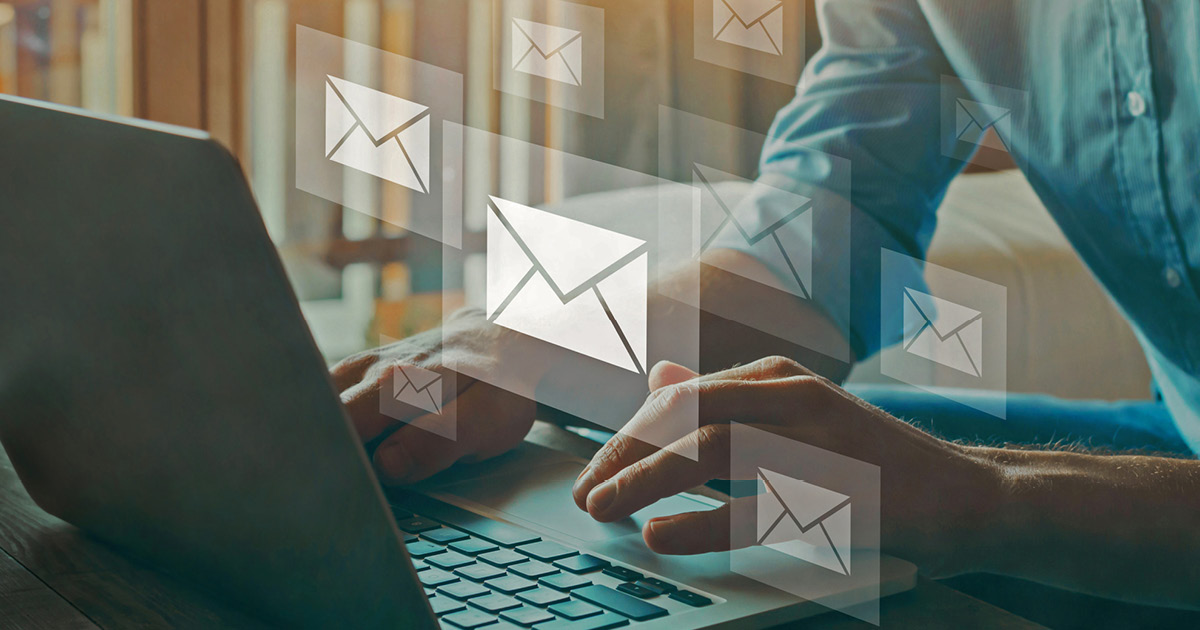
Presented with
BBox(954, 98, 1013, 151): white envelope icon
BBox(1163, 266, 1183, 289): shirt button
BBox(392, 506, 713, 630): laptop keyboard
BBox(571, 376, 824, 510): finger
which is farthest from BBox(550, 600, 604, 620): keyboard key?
BBox(954, 98, 1013, 151): white envelope icon

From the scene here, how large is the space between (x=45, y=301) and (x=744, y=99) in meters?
3.09

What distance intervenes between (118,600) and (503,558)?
0.15 m

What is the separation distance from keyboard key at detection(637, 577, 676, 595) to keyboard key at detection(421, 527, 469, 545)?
96 millimetres

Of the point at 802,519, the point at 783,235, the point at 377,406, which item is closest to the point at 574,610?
the point at 802,519

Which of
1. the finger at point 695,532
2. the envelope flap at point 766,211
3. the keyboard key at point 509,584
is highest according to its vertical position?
the envelope flap at point 766,211

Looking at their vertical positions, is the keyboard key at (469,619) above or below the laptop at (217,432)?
below

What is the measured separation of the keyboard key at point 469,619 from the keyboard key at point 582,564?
5 centimetres

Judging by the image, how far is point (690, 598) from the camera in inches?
13.8

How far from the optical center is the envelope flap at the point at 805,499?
406 millimetres

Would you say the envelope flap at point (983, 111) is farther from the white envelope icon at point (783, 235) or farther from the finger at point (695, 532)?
the finger at point (695, 532)

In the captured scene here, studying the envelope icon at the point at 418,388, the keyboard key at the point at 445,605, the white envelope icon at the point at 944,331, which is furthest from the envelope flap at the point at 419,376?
the white envelope icon at the point at 944,331

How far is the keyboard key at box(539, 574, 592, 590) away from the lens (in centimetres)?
36

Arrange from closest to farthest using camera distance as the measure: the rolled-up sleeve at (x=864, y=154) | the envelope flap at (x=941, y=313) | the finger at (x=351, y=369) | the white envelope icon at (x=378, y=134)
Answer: the finger at (x=351, y=369) < the rolled-up sleeve at (x=864, y=154) < the envelope flap at (x=941, y=313) < the white envelope icon at (x=378, y=134)

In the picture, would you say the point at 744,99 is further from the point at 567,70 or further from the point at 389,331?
the point at 389,331
